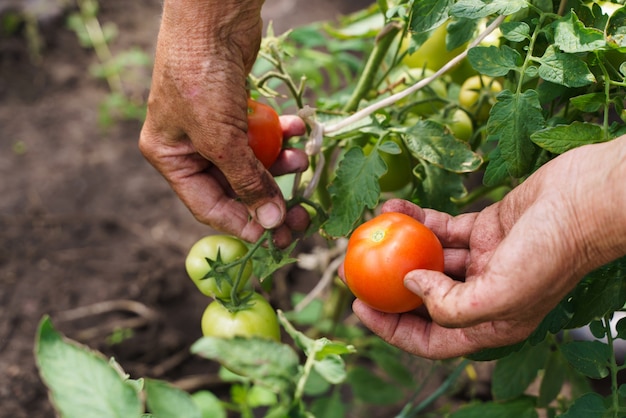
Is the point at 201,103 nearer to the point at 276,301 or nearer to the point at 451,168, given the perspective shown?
the point at 451,168

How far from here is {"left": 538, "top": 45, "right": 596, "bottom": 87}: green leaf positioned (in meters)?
0.84

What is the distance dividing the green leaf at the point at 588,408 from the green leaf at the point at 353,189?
45 centimetres

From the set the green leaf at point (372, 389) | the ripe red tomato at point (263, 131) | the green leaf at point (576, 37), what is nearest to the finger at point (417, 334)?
the ripe red tomato at point (263, 131)

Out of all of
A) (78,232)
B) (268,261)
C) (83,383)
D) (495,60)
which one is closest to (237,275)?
(268,261)

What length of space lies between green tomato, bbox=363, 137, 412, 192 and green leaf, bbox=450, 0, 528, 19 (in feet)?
1.05

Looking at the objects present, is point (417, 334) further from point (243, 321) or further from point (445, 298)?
point (243, 321)

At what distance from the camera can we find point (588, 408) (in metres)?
0.89

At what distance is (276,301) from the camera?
2096 mm

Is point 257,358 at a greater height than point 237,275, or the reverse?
point 257,358

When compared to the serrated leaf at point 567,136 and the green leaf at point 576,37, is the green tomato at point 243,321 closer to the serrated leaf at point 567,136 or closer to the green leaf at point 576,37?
the serrated leaf at point 567,136

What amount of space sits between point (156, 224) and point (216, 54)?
1.47 meters

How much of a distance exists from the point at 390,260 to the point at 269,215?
269mm

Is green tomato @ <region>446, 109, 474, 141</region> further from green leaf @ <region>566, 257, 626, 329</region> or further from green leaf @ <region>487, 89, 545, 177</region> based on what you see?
green leaf @ <region>566, 257, 626, 329</region>

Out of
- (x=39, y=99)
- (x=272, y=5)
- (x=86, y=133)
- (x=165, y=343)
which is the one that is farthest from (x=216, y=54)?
(x=272, y=5)
